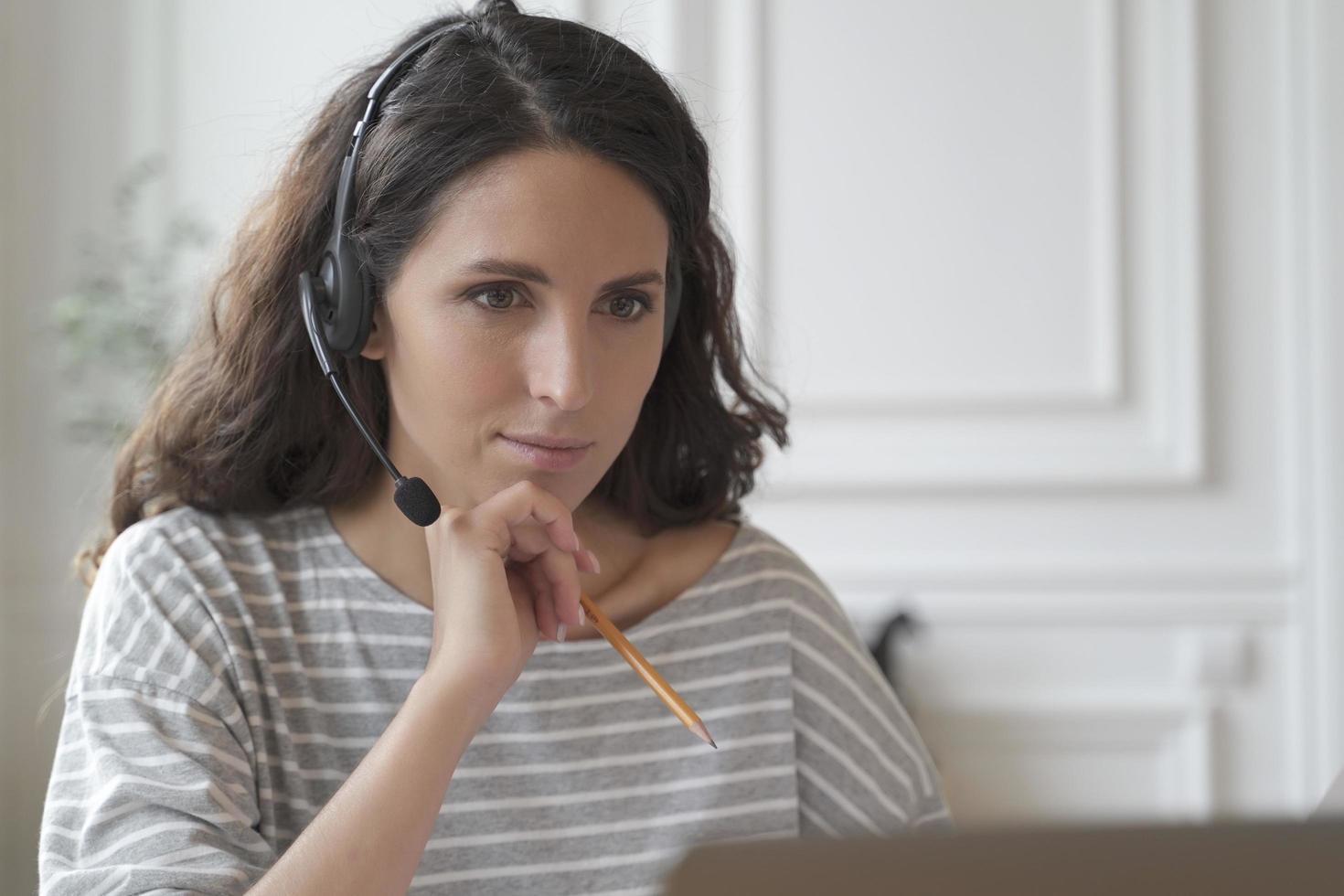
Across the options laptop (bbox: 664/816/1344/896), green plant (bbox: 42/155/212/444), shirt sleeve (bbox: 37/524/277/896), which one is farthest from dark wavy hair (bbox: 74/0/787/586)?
green plant (bbox: 42/155/212/444)

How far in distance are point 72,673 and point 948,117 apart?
5.82ft

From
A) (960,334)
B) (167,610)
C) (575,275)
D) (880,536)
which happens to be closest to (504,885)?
(167,610)

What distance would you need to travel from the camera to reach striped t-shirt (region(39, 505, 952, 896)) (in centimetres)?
91

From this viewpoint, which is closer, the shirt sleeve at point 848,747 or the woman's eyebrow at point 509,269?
the woman's eyebrow at point 509,269

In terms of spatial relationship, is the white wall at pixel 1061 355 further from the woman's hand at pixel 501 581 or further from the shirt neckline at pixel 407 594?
the woman's hand at pixel 501 581

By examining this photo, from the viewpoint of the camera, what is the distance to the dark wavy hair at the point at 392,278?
999 mm

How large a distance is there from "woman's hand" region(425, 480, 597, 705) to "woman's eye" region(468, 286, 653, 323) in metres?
0.14

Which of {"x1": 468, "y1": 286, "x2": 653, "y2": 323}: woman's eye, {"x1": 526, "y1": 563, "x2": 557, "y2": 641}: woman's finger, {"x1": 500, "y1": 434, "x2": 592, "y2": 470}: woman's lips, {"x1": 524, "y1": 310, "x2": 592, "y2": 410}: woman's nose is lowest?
{"x1": 526, "y1": 563, "x2": 557, "y2": 641}: woman's finger

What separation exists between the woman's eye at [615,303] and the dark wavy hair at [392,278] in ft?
0.26

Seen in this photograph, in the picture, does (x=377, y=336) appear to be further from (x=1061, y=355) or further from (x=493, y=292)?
(x=1061, y=355)

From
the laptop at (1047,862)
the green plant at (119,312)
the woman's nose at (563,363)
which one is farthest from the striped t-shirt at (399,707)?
the green plant at (119,312)

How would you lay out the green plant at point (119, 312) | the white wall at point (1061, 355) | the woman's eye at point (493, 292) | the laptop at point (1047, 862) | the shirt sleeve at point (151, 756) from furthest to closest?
the green plant at point (119, 312), the white wall at point (1061, 355), the woman's eye at point (493, 292), the shirt sleeve at point (151, 756), the laptop at point (1047, 862)

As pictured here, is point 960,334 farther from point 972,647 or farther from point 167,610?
point 167,610

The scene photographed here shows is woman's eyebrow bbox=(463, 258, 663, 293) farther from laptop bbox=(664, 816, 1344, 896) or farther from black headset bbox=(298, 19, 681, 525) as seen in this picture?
laptop bbox=(664, 816, 1344, 896)
